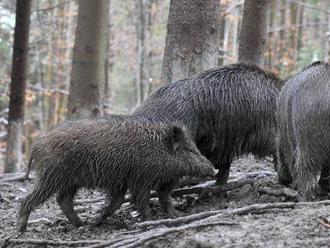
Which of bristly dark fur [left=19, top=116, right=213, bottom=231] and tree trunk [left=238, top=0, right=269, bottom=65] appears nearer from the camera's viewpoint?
bristly dark fur [left=19, top=116, right=213, bottom=231]

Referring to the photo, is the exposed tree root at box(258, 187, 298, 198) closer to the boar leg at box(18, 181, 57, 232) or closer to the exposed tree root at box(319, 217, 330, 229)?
the exposed tree root at box(319, 217, 330, 229)

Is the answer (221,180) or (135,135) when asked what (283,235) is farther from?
(221,180)

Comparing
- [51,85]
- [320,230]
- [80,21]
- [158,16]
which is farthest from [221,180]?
[158,16]

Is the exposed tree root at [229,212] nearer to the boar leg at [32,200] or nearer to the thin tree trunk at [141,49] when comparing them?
the boar leg at [32,200]

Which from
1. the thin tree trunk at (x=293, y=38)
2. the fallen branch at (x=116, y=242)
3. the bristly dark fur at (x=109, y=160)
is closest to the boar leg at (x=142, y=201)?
the bristly dark fur at (x=109, y=160)

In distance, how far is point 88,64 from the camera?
1020 cm

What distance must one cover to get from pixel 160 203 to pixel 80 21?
4.50m

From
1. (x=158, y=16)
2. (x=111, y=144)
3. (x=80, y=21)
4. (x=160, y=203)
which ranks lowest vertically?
(x=160, y=203)

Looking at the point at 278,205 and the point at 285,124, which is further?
the point at 285,124

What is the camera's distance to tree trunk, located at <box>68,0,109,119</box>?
10219 millimetres

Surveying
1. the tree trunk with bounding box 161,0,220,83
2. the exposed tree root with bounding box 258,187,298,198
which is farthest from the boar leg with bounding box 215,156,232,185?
the tree trunk with bounding box 161,0,220,83

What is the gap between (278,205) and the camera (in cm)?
539

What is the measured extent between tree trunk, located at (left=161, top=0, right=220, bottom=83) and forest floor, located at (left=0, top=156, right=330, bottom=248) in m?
1.56

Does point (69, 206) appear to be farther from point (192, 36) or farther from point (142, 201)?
point (192, 36)
